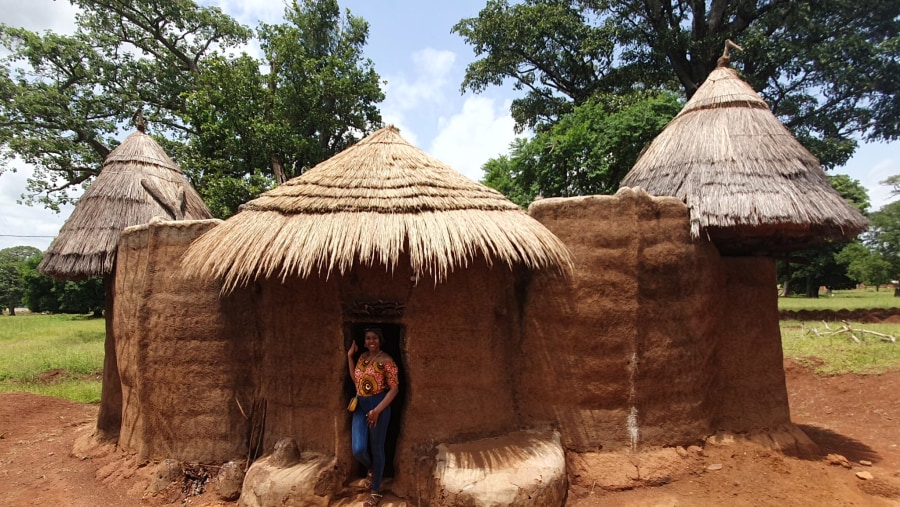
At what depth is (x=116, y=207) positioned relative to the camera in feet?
22.1

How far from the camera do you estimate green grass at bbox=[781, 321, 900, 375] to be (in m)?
8.77

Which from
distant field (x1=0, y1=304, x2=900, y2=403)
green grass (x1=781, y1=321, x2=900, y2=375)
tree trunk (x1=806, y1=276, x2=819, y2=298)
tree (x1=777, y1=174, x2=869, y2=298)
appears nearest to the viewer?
green grass (x1=781, y1=321, x2=900, y2=375)

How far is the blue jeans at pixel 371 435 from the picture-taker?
14.5ft

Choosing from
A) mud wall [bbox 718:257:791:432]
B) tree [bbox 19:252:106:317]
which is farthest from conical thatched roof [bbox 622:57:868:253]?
tree [bbox 19:252:106:317]

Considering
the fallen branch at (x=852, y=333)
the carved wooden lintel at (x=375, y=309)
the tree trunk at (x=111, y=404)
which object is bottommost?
the tree trunk at (x=111, y=404)

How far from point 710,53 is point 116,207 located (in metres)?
14.8

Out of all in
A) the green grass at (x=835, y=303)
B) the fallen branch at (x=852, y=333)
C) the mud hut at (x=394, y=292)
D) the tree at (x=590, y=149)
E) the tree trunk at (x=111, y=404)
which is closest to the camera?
the mud hut at (x=394, y=292)

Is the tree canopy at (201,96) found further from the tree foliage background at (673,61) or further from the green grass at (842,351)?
the green grass at (842,351)

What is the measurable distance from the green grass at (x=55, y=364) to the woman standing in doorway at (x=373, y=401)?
772cm

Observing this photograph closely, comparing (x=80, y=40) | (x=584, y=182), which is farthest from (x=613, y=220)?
(x=80, y=40)

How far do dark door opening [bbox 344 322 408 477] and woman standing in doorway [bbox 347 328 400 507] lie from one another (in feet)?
0.61

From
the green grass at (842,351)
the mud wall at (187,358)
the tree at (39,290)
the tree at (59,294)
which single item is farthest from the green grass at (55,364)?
the green grass at (842,351)

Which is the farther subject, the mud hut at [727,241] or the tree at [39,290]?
the tree at [39,290]

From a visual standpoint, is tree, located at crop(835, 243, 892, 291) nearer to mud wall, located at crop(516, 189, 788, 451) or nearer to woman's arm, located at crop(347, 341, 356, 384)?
mud wall, located at crop(516, 189, 788, 451)
